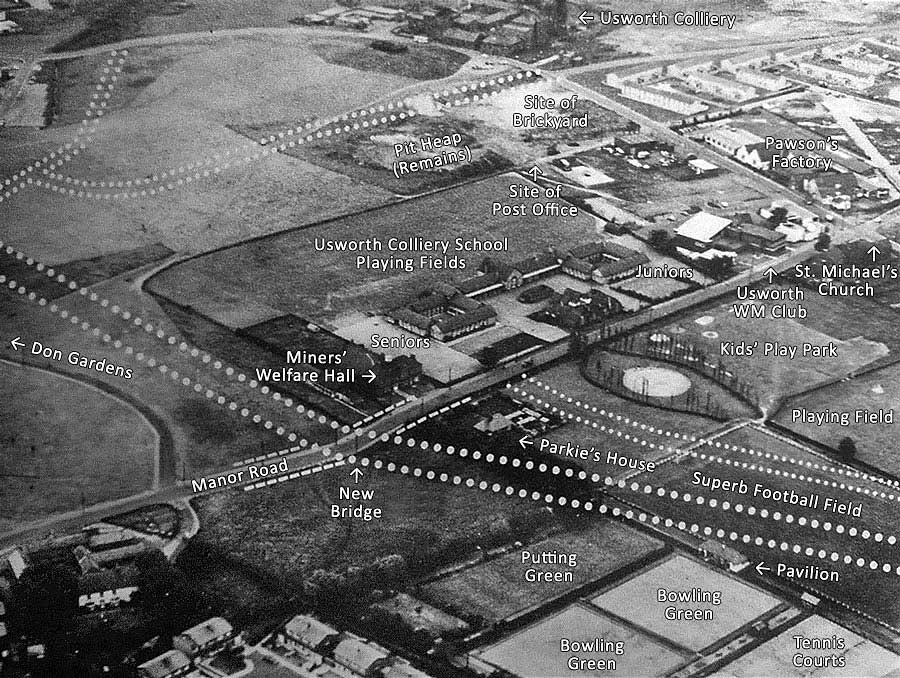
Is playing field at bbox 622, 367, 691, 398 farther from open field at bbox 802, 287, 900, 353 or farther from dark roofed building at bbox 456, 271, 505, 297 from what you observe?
dark roofed building at bbox 456, 271, 505, 297

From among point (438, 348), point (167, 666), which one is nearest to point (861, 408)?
point (438, 348)

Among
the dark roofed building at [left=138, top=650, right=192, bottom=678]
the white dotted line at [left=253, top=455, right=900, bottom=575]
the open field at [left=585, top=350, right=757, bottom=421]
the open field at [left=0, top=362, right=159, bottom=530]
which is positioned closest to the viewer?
the dark roofed building at [left=138, top=650, right=192, bottom=678]

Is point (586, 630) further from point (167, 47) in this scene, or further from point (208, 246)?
point (167, 47)

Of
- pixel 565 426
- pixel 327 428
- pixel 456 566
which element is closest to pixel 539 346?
pixel 565 426

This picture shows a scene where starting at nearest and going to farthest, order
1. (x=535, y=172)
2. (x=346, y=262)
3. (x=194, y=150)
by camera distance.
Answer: (x=346, y=262)
(x=194, y=150)
(x=535, y=172)

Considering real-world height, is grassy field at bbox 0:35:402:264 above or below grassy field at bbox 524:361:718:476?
above

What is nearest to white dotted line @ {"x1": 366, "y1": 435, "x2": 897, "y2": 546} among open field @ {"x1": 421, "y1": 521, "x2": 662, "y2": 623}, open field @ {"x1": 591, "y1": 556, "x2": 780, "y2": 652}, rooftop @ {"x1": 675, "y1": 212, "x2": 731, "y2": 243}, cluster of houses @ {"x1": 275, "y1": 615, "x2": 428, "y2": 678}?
open field @ {"x1": 421, "y1": 521, "x2": 662, "y2": 623}

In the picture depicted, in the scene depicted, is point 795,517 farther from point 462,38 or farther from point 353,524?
point 462,38

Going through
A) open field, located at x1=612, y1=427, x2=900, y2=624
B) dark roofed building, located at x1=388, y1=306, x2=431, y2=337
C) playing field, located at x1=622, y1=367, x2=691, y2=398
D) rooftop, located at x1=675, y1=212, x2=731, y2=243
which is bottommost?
open field, located at x1=612, y1=427, x2=900, y2=624
